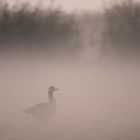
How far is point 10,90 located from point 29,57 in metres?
5.47

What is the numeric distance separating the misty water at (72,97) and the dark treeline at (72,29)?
487 millimetres

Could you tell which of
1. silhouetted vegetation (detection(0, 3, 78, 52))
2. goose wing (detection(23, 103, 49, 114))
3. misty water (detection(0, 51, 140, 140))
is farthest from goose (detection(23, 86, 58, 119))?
silhouetted vegetation (detection(0, 3, 78, 52))

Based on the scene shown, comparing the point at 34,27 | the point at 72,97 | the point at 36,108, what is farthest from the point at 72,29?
the point at 36,108

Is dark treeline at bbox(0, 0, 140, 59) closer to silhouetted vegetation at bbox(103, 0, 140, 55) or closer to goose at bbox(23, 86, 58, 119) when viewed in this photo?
silhouetted vegetation at bbox(103, 0, 140, 55)

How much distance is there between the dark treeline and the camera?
2030 cm

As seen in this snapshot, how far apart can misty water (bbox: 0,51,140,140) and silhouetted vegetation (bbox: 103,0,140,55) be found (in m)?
0.55

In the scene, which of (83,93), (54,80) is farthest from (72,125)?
(54,80)

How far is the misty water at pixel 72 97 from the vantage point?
10195mm

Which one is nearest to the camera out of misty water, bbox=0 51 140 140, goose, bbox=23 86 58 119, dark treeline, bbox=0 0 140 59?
misty water, bbox=0 51 140 140

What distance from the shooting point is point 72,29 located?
2044 cm

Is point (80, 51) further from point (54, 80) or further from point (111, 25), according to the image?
point (54, 80)

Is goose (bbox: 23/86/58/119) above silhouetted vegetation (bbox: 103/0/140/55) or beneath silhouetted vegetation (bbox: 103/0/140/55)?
beneath

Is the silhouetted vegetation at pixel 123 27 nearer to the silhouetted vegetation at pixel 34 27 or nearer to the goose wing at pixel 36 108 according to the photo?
the silhouetted vegetation at pixel 34 27

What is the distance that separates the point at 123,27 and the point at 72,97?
6.30 m
